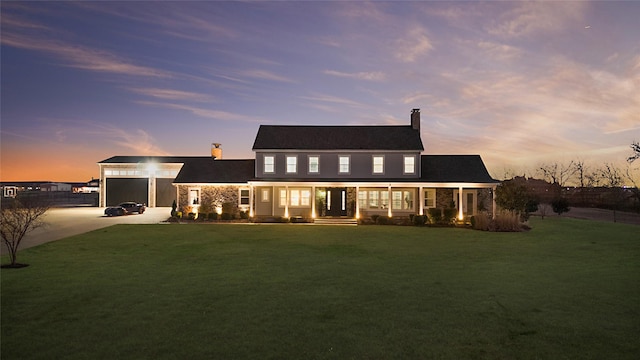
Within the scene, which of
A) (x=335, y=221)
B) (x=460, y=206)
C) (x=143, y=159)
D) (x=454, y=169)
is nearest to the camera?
(x=335, y=221)

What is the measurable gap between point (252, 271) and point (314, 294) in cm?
309

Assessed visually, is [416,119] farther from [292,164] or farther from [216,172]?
[216,172]

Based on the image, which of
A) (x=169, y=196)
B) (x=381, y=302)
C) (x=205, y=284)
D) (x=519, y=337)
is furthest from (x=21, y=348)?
(x=169, y=196)

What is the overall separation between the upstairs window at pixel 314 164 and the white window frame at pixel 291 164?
1079mm

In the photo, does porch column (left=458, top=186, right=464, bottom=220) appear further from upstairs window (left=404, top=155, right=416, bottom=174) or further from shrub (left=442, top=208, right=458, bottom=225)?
upstairs window (left=404, top=155, right=416, bottom=174)

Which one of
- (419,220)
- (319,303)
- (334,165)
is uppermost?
(334,165)

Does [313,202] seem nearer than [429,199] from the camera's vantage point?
Yes

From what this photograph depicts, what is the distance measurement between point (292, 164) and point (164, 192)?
2017 cm

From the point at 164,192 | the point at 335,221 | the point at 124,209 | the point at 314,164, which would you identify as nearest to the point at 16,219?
the point at 335,221

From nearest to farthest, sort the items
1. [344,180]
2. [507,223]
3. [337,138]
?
[507,223], [344,180], [337,138]

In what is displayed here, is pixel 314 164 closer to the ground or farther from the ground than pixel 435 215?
farther from the ground

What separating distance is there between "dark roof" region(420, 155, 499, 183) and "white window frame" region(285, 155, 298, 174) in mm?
9466

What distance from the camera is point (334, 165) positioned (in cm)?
2894

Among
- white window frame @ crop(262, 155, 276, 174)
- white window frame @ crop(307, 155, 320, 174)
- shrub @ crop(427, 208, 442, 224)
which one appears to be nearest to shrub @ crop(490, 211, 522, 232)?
shrub @ crop(427, 208, 442, 224)
